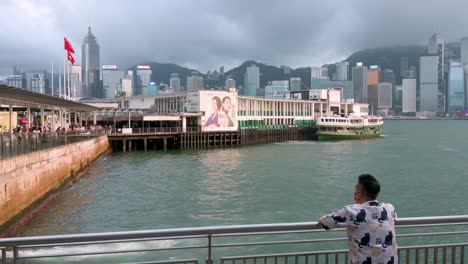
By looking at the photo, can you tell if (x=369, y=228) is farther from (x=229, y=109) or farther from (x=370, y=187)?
(x=229, y=109)

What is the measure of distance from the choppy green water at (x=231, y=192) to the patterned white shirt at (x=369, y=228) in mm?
16202

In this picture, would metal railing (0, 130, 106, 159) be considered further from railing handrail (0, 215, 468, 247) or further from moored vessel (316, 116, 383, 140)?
moored vessel (316, 116, 383, 140)

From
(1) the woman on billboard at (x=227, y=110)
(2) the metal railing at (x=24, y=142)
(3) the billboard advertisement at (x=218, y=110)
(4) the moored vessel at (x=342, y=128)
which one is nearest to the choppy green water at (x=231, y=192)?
(2) the metal railing at (x=24, y=142)

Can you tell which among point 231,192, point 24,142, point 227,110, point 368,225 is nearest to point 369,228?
point 368,225

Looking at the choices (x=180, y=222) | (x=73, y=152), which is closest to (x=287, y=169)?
(x=73, y=152)

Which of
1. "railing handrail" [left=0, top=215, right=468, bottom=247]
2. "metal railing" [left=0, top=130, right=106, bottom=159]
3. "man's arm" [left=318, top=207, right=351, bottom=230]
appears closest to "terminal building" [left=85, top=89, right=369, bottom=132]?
"metal railing" [left=0, top=130, right=106, bottom=159]

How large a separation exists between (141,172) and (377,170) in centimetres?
2170

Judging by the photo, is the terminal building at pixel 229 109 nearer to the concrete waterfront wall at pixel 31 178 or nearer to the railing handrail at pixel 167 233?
the concrete waterfront wall at pixel 31 178

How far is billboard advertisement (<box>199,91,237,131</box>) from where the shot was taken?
71.5 metres

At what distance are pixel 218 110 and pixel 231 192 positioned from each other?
4490 centimetres

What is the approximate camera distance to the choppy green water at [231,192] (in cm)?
2136

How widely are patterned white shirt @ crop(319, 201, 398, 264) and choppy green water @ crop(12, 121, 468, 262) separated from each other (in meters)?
16.2

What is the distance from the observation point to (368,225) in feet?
14.7

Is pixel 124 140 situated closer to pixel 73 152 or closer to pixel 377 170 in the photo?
pixel 73 152
